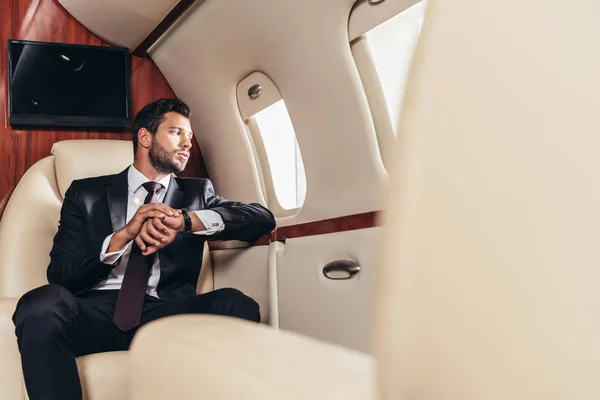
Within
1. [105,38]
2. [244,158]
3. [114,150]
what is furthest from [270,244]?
[105,38]

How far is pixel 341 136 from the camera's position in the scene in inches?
91.1

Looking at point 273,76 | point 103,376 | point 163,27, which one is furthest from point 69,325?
point 163,27

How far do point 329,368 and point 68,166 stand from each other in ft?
8.46

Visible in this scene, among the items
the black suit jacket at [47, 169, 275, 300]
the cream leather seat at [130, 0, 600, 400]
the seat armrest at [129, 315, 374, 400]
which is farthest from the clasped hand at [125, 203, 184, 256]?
the cream leather seat at [130, 0, 600, 400]

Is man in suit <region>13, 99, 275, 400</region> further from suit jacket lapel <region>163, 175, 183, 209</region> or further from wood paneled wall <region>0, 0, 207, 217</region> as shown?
wood paneled wall <region>0, 0, 207, 217</region>

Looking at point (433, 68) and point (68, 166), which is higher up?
point (68, 166)

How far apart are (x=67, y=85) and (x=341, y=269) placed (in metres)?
2.15

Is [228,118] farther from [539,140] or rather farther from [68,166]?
[539,140]

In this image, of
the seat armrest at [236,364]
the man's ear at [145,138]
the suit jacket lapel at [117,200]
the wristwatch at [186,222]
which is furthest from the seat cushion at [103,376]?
the seat armrest at [236,364]

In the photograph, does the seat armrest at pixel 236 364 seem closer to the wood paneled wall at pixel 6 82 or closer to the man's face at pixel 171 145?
the man's face at pixel 171 145

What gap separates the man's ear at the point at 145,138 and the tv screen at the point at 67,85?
55 cm

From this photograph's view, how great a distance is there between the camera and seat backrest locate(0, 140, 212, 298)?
2416 mm

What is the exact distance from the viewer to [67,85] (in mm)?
3223

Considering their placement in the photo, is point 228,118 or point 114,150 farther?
point 228,118
